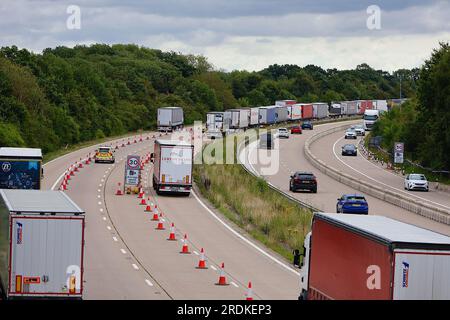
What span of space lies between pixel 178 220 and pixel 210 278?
1578cm

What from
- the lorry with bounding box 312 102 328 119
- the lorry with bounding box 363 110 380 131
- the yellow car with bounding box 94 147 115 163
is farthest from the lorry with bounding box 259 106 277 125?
the yellow car with bounding box 94 147 115 163

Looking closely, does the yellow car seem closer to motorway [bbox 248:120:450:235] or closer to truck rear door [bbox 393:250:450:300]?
motorway [bbox 248:120:450:235]

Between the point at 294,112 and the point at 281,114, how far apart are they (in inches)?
212

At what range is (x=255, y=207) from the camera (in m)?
53.4

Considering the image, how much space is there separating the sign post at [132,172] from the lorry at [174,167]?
1.10 metres

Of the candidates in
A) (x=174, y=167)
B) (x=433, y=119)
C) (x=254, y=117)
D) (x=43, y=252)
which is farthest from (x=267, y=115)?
(x=43, y=252)

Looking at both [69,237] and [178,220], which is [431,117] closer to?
[178,220]

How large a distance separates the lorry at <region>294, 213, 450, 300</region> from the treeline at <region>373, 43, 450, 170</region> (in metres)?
56.3

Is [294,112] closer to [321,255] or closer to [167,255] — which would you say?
[167,255]

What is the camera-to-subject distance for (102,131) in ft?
398

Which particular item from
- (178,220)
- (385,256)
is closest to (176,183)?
(178,220)

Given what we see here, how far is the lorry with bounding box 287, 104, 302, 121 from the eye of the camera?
149m

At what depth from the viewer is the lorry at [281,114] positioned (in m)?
143

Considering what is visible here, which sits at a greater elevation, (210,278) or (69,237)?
(69,237)
